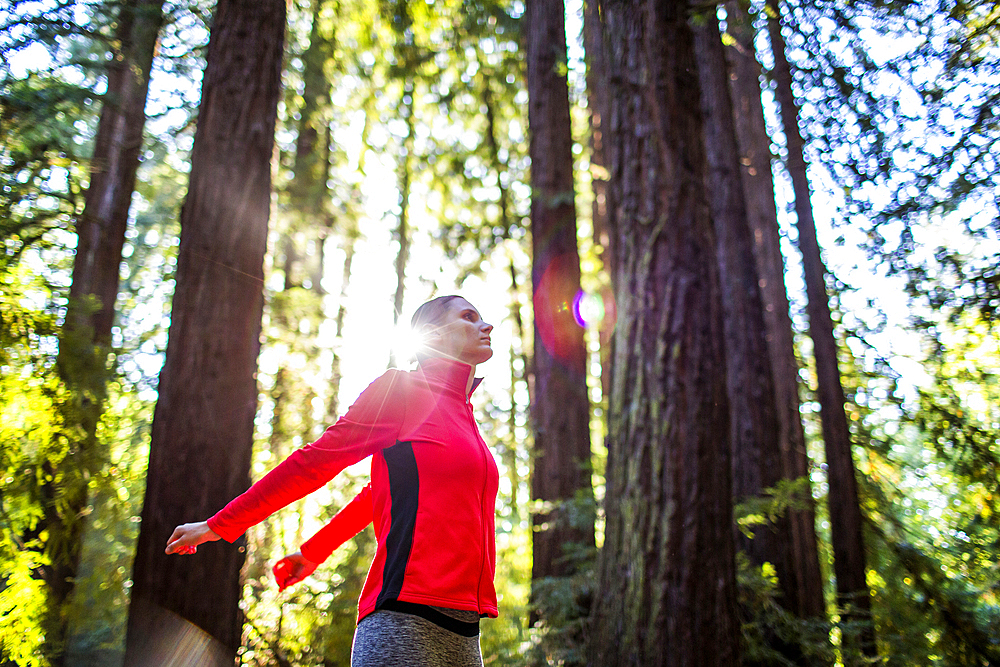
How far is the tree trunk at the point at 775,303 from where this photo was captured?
20.0 ft

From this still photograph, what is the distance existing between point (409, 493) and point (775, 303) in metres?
7.67

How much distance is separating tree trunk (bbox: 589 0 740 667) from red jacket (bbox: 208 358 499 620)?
1.67 m

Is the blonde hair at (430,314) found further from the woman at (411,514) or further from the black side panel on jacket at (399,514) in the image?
the black side panel on jacket at (399,514)

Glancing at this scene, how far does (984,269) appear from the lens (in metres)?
5.27

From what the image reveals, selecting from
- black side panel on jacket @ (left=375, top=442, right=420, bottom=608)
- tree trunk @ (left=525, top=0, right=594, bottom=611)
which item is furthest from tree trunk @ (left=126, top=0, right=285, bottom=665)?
tree trunk @ (left=525, top=0, right=594, bottom=611)

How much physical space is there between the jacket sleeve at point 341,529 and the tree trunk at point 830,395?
18.7 feet

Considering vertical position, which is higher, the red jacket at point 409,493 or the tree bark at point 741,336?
the tree bark at point 741,336

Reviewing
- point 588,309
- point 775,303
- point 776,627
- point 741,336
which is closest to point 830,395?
point 775,303

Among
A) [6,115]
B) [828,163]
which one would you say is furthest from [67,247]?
[828,163]

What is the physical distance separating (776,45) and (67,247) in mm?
9077

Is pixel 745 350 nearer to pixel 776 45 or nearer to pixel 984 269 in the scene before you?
pixel 984 269

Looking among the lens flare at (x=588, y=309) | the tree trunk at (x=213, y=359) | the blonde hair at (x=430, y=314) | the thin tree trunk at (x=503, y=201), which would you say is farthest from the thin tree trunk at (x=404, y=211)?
the blonde hair at (x=430, y=314)

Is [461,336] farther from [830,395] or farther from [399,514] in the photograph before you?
[830,395]

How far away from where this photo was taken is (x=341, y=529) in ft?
8.55
